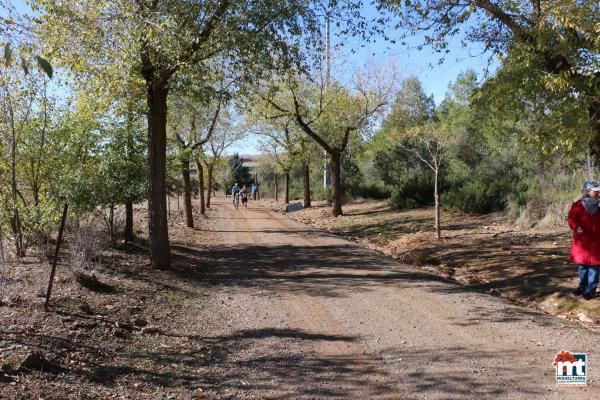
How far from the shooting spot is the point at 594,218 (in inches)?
293

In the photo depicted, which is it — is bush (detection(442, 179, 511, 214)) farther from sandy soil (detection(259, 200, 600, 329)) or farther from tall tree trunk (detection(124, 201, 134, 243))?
tall tree trunk (detection(124, 201, 134, 243))

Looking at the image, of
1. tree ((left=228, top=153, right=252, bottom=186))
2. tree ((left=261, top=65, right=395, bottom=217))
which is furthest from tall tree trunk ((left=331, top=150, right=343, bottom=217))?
tree ((left=228, top=153, right=252, bottom=186))

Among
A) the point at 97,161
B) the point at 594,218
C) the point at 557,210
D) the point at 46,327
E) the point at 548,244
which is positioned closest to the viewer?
the point at 46,327

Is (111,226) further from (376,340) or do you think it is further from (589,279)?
(589,279)

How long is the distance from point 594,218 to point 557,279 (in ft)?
6.74

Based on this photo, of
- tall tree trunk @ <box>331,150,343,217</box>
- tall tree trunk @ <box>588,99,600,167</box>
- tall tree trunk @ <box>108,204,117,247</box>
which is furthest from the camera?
tall tree trunk @ <box>331,150,343,217</box>

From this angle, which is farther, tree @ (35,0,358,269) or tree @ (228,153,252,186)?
tree @ (228,153,252,186)

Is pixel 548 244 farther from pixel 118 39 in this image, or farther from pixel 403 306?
pixel 118 39

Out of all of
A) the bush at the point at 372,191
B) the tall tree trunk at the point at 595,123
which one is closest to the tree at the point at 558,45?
the tall tree trunk at the point at 595,123

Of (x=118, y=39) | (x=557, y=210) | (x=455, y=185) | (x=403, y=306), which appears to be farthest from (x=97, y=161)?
(x=455, y=185)

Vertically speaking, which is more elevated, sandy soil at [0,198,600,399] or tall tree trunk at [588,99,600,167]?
tall tree trunk at [588,99,600,167]

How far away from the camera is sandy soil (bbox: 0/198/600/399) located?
471 cm

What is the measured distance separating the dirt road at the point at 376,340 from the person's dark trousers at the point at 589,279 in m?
0.99

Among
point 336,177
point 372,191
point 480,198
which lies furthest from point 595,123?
point 372,191
